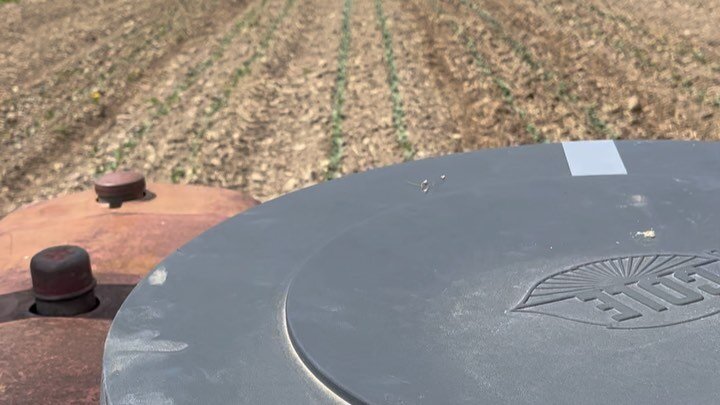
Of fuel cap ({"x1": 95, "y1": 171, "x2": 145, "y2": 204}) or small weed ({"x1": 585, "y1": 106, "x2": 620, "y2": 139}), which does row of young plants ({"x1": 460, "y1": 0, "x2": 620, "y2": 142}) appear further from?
fuel cap ({"x1": 95, "y1": 171, "x2": 145, "y2": 204})

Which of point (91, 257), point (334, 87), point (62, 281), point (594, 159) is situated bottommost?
point (334, 87)

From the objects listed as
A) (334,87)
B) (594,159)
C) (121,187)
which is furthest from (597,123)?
(121,187)

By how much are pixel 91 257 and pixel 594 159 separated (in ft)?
5.98

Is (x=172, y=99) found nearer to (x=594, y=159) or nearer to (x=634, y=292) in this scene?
(x=594, y=159)

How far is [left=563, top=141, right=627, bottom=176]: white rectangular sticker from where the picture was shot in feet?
9.62

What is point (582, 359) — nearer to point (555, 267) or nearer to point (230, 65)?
point (555, 267)

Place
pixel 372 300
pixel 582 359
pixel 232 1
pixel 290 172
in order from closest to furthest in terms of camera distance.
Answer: pixel 582 359, pixel 372 300, pixel 290 172, pixel 232 1

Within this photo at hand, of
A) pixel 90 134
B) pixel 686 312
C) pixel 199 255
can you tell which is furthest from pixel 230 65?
pixel 686 312

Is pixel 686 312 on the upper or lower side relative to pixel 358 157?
upper

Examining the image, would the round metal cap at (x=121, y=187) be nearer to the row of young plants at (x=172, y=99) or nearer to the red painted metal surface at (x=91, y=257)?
the red painted metal surface at (x=91, y=257)

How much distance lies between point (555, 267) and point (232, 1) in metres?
13.6

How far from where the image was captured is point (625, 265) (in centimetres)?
228

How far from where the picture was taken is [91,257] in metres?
3.20

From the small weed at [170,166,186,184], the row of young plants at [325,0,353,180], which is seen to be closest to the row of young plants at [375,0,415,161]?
the row of young plants at [325,0,353,180]
